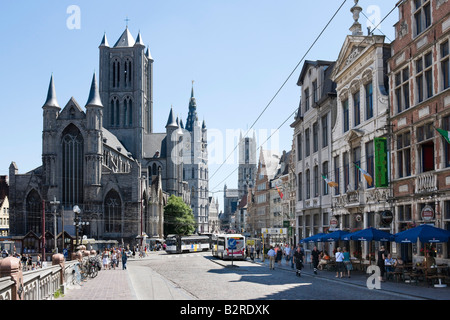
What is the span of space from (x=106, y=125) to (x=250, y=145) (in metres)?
83.6

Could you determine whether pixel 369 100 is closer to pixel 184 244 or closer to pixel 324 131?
pixel 324 131

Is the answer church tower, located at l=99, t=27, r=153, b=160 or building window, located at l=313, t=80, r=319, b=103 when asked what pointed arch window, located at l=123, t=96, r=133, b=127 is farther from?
building window, located at l=313, t=80, r=319, b=103

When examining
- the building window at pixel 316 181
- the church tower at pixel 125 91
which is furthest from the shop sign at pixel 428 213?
the church tower at pixel 125 91

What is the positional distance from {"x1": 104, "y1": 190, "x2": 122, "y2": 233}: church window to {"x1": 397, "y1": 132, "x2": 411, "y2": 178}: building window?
6735 centimetres

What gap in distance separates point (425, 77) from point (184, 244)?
182ft

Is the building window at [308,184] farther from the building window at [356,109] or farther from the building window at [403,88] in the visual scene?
the building window at [403,88]

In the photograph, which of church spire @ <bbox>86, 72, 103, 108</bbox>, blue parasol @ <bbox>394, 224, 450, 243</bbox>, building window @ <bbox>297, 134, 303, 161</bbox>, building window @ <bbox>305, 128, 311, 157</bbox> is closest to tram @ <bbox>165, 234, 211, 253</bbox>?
church spire @ <bbox>86, 72, 103, 108</bbox>

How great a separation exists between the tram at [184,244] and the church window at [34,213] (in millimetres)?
21795

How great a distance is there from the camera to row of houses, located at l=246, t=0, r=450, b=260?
2278 cm

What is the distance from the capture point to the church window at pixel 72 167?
8744cm

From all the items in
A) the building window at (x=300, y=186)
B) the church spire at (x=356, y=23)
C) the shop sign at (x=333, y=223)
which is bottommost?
the shop sign at (x=333, y=223)

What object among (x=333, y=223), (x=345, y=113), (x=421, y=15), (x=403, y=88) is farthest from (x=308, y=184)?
(x=421, y=15)

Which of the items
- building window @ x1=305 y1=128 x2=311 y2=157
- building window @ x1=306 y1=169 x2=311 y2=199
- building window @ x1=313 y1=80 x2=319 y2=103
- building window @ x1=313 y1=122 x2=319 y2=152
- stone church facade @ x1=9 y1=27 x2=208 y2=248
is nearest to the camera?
building window @ x1=313 y1=122 x2=319 y2=152

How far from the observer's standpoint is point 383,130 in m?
28.2
